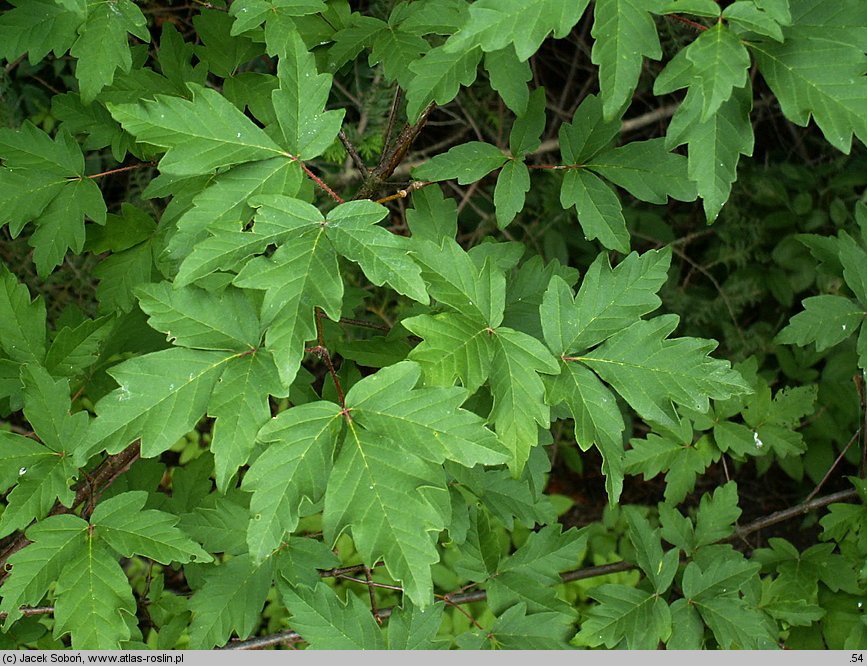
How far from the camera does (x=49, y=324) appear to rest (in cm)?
303

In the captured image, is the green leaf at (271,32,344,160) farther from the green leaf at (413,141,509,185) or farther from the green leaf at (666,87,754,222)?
the green leaf at (666,87,754,222)

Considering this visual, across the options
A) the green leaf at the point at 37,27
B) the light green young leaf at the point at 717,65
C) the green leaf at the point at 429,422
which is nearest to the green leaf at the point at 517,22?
the light green young leaf at the point at 717,65

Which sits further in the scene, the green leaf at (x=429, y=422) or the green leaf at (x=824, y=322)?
the green leaf at (x=824, y=322)

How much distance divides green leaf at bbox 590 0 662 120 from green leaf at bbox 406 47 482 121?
12.7 inches

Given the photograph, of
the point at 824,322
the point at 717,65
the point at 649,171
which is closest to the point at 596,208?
the point at 649,171

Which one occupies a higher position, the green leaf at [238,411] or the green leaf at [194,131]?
the green leaf at [194,131]

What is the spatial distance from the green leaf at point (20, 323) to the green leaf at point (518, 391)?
3.55 feet

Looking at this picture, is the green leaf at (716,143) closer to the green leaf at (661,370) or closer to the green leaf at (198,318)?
the green leaf at (661,370)

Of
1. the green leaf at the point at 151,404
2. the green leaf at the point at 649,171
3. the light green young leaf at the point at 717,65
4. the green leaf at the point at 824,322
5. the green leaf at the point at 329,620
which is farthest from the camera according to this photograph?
the green leaf at the point at 824,322

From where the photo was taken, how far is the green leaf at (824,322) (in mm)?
2086

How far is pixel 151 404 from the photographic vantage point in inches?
52.4

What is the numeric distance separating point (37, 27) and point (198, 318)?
904mm

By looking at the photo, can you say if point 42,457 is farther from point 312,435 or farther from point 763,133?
point 763,133

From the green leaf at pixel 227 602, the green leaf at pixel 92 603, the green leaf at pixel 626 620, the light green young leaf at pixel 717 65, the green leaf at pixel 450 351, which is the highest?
the light green young leaf at pixel 717 65
